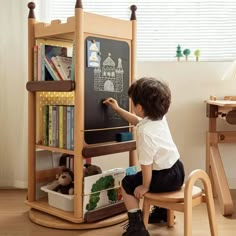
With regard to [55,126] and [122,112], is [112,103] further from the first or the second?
[55,126]

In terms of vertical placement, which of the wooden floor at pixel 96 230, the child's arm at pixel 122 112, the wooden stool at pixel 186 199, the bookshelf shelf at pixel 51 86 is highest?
the bookshelf shelf at pixel 51 86

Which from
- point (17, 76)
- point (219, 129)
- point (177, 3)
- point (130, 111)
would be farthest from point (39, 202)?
point (177, 3)

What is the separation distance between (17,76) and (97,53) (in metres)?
0.83

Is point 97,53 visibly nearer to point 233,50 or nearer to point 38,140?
point 38,140

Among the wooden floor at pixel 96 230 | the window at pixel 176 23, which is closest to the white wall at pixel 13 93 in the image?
the window at pixel 176 23

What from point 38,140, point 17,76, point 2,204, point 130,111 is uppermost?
point 17,76

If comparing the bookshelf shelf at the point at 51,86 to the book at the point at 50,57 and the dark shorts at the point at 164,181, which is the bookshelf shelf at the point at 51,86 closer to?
the book at the point at 50,57

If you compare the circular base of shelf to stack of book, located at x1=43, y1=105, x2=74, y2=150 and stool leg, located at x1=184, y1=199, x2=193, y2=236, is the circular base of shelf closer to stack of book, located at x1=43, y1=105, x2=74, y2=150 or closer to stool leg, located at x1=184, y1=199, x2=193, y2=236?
stack of book, located at x1=43, y1=105, x2=74, y2=150

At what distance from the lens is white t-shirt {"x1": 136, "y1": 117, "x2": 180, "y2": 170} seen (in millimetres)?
1586

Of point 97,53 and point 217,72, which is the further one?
point 217,72

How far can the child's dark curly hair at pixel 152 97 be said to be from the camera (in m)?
1.63

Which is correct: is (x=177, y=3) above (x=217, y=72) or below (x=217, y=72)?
above

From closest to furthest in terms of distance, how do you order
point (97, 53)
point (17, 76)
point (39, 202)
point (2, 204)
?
1. point (97, 53)
2. point (39, 202)
3. point (2, 204)
4. point (17, 76)

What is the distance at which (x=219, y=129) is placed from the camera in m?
2.56
